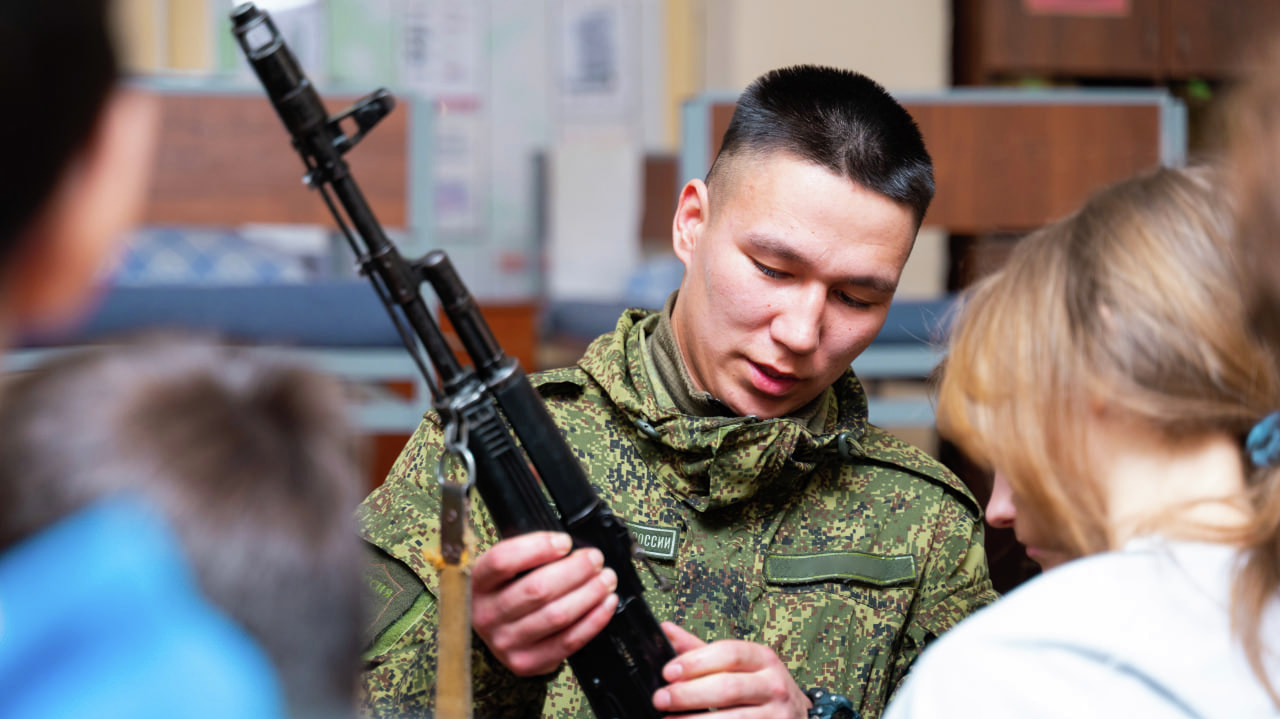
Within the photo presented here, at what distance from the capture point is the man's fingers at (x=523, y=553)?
0.86 m

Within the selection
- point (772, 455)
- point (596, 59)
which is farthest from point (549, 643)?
point (596, 59)

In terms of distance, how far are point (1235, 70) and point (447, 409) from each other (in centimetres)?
Result: 57

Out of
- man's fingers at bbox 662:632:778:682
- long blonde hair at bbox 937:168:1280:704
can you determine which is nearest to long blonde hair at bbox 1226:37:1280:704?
long blonde hair at bbox 937:168:1280:704

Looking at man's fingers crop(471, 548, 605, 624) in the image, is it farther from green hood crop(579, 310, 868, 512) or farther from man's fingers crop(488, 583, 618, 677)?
green hood crop(579, 310, 868, 512)

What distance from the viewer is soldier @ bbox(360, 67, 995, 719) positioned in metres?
1.12

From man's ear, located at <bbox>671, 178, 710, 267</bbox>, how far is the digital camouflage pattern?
0.41 ft

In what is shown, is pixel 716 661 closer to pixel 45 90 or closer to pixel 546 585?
pixel 546 585

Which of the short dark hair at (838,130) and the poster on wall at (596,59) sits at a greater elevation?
the poster on wall at (596,59)

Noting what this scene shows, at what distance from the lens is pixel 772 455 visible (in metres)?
1.13

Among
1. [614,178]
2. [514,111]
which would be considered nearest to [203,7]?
[514,111]

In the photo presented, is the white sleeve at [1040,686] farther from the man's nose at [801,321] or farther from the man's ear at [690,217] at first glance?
the man's ear at [690,217]

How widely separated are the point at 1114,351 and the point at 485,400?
0.45 metres

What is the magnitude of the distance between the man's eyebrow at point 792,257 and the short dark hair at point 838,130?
0.09m

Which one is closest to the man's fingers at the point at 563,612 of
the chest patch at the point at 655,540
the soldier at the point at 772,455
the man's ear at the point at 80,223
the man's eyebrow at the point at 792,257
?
the soldier at the point at 772,455
